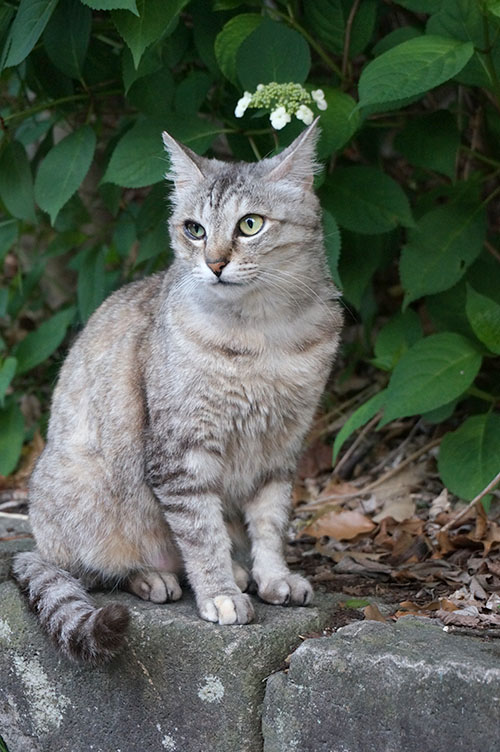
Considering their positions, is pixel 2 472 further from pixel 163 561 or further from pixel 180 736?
pixel 180 736

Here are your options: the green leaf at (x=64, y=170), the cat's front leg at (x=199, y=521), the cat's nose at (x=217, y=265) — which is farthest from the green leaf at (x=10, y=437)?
the cat's nose at (x=217, y=265)

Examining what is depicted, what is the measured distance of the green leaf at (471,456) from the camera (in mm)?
3863

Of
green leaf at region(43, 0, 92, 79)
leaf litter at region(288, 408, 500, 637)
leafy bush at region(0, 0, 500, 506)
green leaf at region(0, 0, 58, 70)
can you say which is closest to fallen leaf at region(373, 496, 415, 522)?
leaf litter at region(288, 408, 500, 637)

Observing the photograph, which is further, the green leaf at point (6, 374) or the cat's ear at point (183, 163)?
the green leaf at point (6, 374)

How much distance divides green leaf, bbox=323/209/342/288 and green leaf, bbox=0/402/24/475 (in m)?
1.90

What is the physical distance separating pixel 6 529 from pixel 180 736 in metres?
1.89

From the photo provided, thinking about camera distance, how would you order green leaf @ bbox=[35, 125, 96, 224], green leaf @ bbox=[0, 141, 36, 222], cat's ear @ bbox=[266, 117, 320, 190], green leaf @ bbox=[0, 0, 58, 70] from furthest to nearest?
green leaf @ bbox=[0, 141, 36, 222]
green leaf @ bbox=[35, 125, 96, 224]
green leaf @ bbox=[0, 0, 58, 70]
cat's ear @ bbox=[266, 117, 320, 190]

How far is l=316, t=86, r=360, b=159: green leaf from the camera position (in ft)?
12.0

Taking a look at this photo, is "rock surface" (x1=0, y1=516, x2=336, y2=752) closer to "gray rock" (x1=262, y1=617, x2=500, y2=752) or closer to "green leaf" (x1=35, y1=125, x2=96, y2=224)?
"gray rock" (x1=262, y1=617, x2=500, y2=752)

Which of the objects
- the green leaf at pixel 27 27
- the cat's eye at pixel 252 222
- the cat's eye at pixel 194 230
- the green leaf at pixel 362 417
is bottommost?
the green leaf at pixel 362 417

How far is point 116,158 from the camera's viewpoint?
12.6ft

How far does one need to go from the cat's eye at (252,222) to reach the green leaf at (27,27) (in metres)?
1.08

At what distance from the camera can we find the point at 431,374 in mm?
A: 3830

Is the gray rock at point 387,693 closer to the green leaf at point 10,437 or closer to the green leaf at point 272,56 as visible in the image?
the green leaf at point 272,56
